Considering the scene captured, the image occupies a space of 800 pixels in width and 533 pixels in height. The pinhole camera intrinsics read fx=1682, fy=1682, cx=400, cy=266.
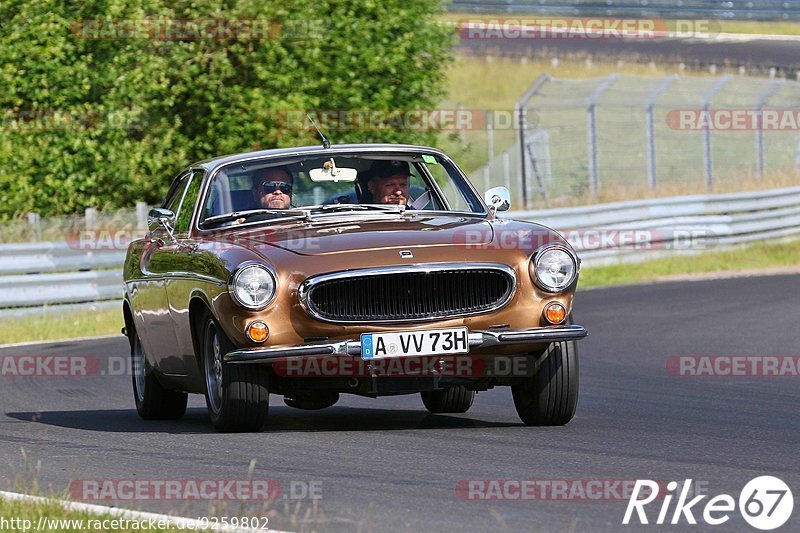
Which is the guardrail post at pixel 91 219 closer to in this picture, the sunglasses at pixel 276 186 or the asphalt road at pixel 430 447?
the asphalt road at pixel 430 447

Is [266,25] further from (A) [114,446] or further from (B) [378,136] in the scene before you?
(A) [114,446]

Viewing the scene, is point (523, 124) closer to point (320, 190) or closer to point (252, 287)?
point (320, 190)

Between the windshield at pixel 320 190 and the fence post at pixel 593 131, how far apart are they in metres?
16.9

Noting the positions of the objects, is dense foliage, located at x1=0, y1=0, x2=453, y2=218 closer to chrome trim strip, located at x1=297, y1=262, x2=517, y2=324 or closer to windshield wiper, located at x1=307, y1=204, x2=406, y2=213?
windshield wiper, located at x1=307, y1=204, x2=406, y2=213

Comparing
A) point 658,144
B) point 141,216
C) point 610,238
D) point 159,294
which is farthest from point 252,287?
point 658,144

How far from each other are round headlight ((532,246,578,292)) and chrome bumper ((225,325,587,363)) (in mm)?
222

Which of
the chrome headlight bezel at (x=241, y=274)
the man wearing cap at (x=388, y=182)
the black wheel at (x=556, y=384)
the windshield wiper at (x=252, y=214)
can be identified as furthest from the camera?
the man wearing cap at (x=388, y=182)

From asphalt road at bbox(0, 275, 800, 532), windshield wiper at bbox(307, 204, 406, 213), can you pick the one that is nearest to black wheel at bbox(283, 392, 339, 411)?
asphalt road at bbox(0, 275, 800, 532)

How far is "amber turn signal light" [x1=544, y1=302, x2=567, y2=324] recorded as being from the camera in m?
8.52

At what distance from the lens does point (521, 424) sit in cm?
910

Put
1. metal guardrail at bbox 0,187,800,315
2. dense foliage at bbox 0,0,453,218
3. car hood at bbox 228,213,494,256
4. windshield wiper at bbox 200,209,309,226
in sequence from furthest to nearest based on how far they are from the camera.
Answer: dense foliage at bbox 0,0,453,218, metal guardrail at bbox 0,187,800,315, windshield wiper at bbox 200,209,309,226, car hood at bbox 228,213,494,256

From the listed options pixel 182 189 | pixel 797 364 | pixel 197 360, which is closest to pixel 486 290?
pixel 197 360

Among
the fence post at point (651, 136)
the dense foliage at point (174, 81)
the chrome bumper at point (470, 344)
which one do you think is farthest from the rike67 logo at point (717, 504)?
the fence post at point (651, 136)

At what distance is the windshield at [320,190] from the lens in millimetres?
9633
